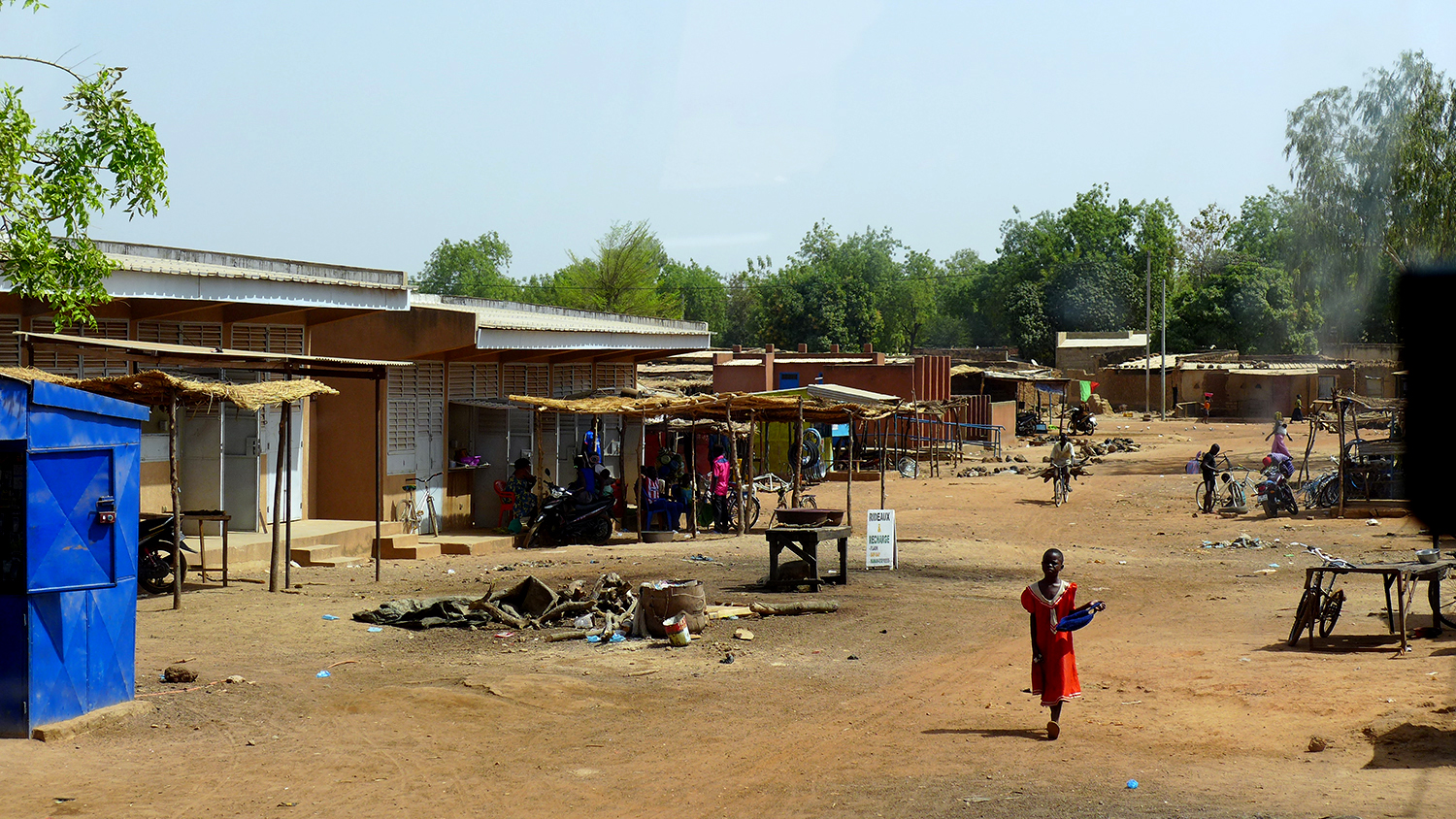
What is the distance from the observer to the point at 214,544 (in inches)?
642

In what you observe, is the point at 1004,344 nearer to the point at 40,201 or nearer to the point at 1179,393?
the point at 1179,393

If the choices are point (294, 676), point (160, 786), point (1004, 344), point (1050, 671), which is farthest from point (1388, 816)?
point (1004, 344)

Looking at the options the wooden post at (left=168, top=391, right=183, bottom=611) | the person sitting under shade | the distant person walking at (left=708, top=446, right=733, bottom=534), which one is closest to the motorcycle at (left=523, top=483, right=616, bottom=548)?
the person sitting under shade

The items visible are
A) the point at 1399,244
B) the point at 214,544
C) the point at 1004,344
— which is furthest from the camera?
the point at 1004,344

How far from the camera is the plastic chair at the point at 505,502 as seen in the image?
2103 centimetres

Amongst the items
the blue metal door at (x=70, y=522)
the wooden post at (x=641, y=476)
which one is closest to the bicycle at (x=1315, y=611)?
the blue metal door at (x=70, y=522)

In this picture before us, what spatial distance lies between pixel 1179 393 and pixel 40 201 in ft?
178

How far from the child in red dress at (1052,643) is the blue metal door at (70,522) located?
653 centimetres

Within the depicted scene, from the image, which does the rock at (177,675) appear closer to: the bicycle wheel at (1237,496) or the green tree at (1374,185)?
the bicycle wheel at (1237,496)

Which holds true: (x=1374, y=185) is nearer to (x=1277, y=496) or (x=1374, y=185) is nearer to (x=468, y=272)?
(x=1277, y=496)

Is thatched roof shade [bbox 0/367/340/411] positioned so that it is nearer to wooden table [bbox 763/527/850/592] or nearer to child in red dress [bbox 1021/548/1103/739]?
wooden table [bbox 763/527/850/592]

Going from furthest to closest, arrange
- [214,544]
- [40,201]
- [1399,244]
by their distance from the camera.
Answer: [1399,244] → [214,544] → [40,201]

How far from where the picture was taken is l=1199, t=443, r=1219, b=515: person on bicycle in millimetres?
23703

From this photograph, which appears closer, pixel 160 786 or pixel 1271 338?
pixel 160 786
